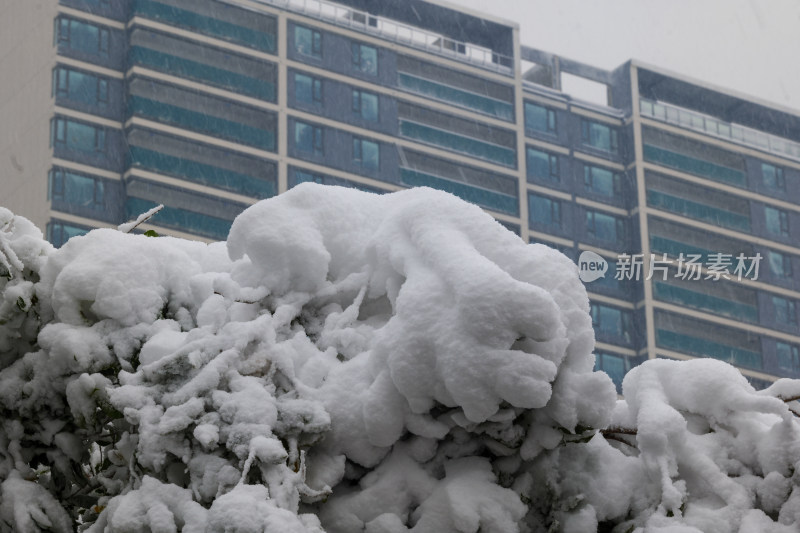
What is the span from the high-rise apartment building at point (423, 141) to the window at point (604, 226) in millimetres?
106

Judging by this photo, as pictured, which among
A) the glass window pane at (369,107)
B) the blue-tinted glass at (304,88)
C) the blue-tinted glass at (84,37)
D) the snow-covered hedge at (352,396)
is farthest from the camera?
the glass window pane at (369,107)

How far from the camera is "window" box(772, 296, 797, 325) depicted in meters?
61.0

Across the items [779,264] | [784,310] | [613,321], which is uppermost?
[779,264]

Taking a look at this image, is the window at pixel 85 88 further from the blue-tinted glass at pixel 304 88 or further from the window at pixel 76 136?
the blue-tinted glass at pixel 304 88

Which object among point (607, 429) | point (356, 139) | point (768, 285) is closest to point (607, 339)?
point (768, 285)

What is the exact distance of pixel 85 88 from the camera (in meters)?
48.2

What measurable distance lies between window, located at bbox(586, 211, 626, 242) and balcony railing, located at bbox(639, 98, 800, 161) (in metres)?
5.66

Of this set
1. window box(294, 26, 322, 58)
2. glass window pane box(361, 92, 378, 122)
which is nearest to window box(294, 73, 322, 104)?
window box(294, 26, 322, 58)

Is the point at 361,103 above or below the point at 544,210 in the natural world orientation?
above

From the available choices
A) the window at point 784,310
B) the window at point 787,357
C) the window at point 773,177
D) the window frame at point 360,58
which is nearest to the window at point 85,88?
the window frame at point 360,58

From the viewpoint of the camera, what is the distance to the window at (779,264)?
203 feet

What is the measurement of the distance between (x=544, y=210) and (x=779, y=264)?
45.2ft

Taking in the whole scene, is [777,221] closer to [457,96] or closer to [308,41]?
[457,96]

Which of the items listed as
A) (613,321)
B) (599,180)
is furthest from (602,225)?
(613,321)
